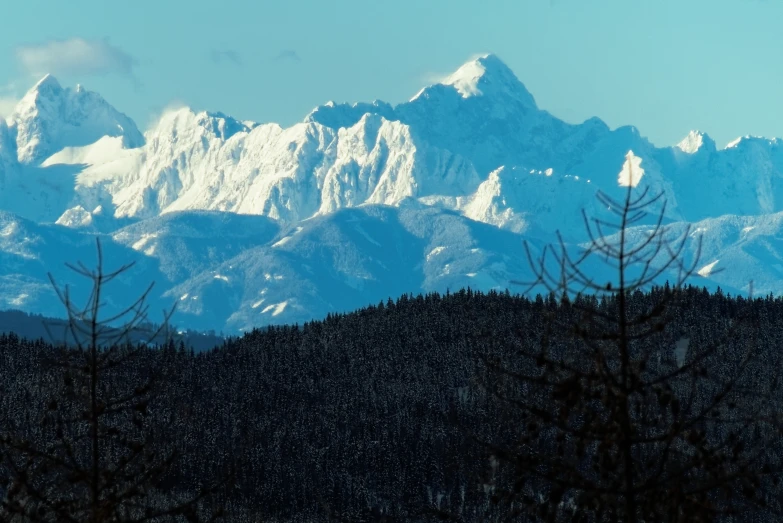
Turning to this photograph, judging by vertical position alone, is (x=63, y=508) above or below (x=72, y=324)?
below

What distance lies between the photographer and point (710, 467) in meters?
23.5

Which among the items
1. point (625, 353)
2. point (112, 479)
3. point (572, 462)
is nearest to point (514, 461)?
point (572, 462)

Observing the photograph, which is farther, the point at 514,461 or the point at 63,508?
the point at 63,508

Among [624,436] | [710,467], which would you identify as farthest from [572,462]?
[710,467]

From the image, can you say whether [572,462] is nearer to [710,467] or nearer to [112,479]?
[710,467]

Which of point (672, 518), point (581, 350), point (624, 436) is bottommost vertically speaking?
point (672, 518)

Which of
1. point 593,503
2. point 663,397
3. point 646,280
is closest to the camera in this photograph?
point 663,397

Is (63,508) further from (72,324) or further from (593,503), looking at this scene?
(593,503)

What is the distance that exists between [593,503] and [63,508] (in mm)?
10793

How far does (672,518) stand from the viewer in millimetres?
24000

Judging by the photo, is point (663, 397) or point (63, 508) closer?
point (663, 397)

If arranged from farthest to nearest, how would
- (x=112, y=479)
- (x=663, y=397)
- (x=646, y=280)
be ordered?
(x=112, y=479), (x=646, y=280), (x=663, y=397)

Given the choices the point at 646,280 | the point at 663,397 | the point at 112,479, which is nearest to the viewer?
the point at 663,397

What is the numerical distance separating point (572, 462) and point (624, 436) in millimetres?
1084
